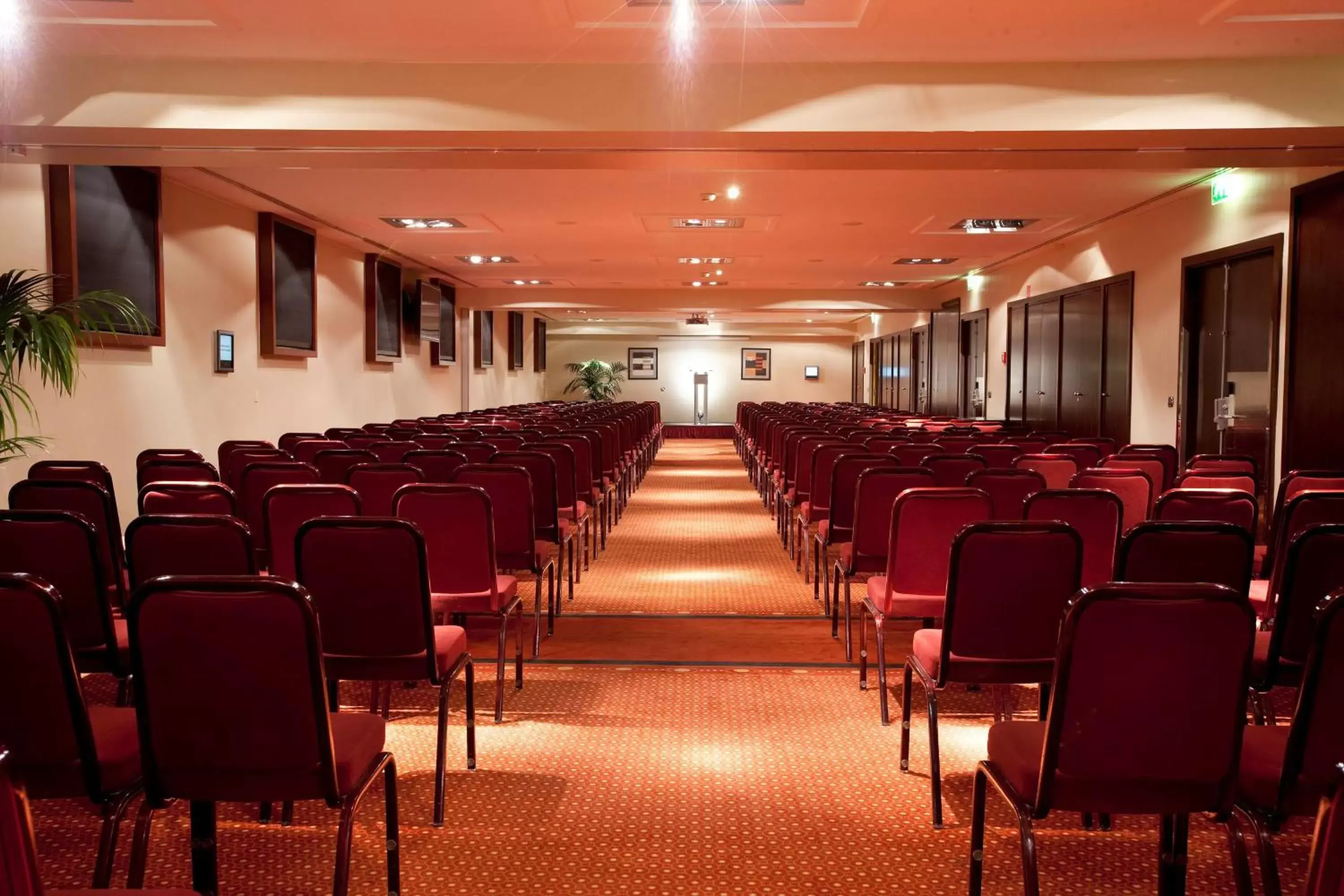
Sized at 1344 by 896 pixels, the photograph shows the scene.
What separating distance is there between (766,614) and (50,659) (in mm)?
4300

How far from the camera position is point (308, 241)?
11914mm

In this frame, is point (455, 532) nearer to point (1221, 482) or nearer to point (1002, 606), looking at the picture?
point (1002, 606)

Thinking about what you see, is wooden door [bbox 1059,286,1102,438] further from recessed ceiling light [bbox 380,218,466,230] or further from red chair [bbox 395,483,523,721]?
red chair [bbox 395,483,523,721]

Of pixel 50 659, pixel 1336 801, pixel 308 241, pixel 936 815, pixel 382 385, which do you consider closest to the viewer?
pixel 1336 801

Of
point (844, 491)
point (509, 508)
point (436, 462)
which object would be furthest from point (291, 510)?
point (844, 491)

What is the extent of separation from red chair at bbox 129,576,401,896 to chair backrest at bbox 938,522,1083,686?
1.75 meters

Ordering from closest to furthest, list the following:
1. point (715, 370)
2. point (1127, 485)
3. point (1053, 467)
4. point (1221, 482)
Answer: point (1127, 485), point (1221, 482), point (1053, 467), point (715, 370)

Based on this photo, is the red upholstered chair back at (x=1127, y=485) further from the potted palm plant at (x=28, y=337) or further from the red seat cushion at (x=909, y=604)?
the potted palm plant at (x=28, y=337)

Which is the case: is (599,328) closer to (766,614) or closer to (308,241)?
(308,241)

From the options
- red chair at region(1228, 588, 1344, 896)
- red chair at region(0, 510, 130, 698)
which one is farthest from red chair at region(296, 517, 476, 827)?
red chair at region(1228, 588, 1344, 896)

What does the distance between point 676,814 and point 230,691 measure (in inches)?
57.0

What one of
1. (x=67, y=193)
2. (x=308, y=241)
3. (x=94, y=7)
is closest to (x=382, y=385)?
(x=308, y=241)

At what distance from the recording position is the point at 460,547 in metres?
4.03

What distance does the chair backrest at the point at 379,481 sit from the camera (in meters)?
5.02
